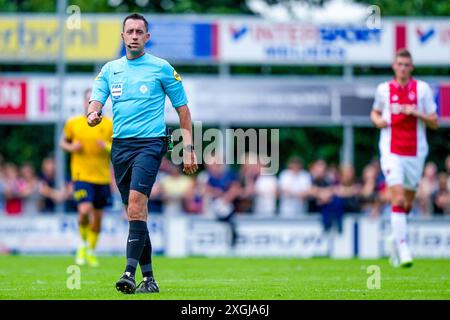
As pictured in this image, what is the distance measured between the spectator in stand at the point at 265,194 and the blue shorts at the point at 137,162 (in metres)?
13.6

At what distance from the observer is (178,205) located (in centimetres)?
2483

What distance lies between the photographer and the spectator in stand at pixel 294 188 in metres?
24.3

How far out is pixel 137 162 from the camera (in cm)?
1059

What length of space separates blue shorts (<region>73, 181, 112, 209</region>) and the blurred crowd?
631 cm

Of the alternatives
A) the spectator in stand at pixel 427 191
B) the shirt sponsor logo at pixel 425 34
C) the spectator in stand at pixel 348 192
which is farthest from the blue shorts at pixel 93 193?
the shirt sponsor logo at pixel 425 34

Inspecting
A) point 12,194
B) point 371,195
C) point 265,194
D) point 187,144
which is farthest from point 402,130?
point 12,194

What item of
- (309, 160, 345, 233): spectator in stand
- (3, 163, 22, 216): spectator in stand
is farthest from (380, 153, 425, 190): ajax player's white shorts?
(3, 163, 22, 216): spectator in stand

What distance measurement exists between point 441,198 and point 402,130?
9405mm

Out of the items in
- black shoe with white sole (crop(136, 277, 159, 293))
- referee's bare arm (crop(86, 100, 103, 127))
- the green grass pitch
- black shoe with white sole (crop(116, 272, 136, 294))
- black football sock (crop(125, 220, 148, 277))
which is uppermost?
referee's bare arm (crop(86, 100, 103, 127))

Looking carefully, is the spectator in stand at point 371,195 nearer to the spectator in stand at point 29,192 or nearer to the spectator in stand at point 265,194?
the spectator in stand at point 265,194

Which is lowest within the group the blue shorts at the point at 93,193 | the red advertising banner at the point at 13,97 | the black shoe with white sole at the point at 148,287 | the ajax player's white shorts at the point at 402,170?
the black shoe with white sole at the point at 148,287

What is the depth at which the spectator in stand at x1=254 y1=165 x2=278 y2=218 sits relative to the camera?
80.0 feet

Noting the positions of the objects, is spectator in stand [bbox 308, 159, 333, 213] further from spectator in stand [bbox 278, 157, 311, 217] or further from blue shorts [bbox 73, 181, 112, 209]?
blue shorts [bbox 73, 181, 112, 209]
